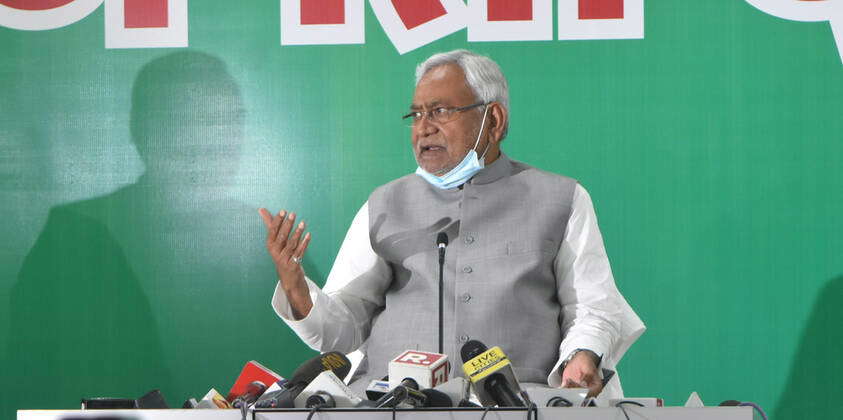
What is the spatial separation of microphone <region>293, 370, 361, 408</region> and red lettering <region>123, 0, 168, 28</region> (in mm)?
2140

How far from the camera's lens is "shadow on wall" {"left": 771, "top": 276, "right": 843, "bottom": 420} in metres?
3.48

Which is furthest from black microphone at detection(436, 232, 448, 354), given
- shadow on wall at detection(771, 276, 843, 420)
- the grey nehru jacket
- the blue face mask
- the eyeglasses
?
shadow on wall at detection(771, 276, 843, 420)

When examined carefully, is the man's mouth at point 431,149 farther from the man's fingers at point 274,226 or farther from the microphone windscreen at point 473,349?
the microphone windscreen at point 473,349

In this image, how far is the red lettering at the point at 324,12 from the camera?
11.8 ft

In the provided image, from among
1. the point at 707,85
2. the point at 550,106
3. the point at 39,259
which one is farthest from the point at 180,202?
the point at 707,85

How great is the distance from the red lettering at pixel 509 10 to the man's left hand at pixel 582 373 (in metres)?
1.48

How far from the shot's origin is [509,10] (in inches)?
140

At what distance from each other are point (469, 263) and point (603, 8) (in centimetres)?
123

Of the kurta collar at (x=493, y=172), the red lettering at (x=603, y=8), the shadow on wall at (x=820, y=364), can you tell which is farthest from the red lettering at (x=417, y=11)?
the shadow on wall at (x=820, y=364)

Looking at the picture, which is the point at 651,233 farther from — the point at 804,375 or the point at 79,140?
the point at 79,140

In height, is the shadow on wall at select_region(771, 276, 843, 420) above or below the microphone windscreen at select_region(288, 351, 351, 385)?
below

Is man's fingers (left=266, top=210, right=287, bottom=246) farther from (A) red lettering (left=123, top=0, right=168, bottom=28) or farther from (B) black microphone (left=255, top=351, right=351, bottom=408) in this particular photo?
(A) red lettering (left=123, top=0, right=168, bottom=28)

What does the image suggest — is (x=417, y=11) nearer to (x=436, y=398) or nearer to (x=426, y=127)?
(x=426, y=127)

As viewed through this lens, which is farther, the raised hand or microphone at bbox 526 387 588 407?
the raised hand
